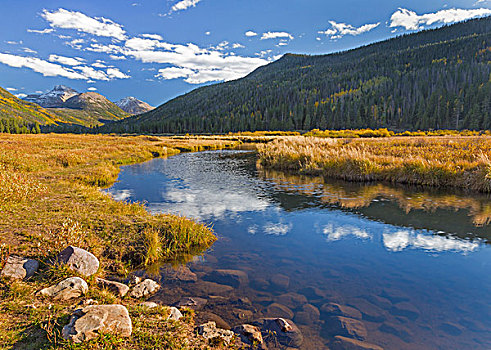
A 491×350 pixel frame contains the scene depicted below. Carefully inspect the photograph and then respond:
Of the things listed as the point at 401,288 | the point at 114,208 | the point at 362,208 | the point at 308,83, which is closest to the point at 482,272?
the point at 401,288

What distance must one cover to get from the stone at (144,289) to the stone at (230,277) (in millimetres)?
1416

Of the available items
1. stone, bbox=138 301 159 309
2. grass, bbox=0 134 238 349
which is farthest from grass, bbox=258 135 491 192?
stone, bbox=138 301 159 309

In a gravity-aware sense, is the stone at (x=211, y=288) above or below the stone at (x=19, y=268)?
below

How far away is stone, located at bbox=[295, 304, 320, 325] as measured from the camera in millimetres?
5750

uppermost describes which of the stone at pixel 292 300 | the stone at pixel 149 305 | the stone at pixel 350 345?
the stone at pixel 149 305

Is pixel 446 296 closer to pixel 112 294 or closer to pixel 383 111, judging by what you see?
pixel 112 294

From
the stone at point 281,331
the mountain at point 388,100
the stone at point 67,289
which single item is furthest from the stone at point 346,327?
the mountain at point 388,100

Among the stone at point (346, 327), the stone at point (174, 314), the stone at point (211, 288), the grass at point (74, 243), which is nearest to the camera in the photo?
the grass at point (74, 243)

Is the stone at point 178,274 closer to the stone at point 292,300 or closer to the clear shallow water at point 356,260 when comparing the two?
the clear shallow water at point 356,260

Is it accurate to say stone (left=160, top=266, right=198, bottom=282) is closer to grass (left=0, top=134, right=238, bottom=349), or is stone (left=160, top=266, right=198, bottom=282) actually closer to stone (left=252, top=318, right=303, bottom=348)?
grass (left=0, top=134, right=238, bottom=349)

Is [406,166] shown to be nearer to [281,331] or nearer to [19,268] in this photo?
[281,331]

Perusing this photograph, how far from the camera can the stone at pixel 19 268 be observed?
19.6 ft

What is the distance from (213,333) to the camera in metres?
5.01

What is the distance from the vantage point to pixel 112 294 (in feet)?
19.3
